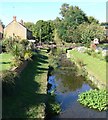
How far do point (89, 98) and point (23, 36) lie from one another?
55859 mm

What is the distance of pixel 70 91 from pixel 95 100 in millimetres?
5060

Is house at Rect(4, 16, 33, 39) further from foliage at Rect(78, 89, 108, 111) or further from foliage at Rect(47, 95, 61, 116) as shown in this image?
foliage at Rect(47, 95, 61, 116)

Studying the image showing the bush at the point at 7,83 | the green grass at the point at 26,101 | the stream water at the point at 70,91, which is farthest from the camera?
the stream water at the point at 70,91

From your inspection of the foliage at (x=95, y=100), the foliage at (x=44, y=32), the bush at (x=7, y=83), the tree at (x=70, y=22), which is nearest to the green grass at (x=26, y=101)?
the bush at (x=7, y=83)

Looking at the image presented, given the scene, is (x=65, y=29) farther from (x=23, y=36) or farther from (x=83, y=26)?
(x=23, y=36)

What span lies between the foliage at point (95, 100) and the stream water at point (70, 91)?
0.38m

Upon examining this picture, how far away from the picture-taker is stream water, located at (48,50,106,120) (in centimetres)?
1684

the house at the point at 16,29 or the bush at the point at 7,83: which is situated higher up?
the house at the point at 16,29

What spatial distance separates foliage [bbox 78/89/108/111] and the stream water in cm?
38

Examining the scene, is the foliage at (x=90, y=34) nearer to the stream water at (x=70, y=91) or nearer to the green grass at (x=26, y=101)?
the stream water at (x=70, y=91)

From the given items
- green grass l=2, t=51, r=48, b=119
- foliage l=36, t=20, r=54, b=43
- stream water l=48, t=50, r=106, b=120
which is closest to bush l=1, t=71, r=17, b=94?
green grass l=2, t=51, r=48, b=119

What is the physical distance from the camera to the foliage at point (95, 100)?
700 inches

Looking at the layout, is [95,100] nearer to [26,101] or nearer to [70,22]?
[26,101]

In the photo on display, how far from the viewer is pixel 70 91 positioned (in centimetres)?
2334
